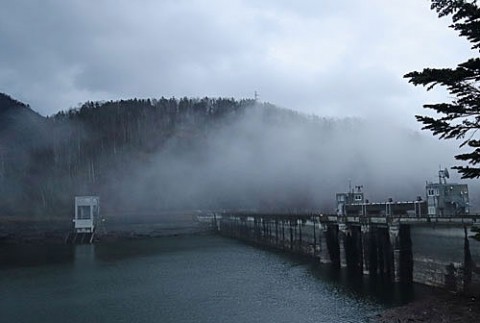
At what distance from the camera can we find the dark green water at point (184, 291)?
32969 mm

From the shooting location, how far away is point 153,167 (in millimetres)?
166250

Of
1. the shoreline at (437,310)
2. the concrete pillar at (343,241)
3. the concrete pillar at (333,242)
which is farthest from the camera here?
the concrete pillar at (333,242)

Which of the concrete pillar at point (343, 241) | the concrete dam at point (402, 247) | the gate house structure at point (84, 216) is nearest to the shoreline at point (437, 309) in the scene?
the concrete dam at point (402, 247)

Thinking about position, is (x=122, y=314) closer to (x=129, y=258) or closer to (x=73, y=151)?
(x=129, y=258)

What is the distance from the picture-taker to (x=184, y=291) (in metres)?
41.7

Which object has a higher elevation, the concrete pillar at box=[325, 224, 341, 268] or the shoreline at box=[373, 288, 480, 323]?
the concrete pillar at box=[325, 224, 341, 268]

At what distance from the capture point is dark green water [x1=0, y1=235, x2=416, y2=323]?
33.0 meters

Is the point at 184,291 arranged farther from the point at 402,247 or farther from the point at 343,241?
the point at 402,247

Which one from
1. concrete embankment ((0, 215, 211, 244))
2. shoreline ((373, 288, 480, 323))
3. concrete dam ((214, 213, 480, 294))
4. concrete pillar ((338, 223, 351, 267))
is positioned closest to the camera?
shoreline ((373, 288, 480, 323))

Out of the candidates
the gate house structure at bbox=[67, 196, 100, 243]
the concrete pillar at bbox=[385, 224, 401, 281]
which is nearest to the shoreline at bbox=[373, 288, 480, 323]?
the concrete pillar at bbox=[385, 224, 401, 281]

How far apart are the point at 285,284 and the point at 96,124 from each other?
149443 mm

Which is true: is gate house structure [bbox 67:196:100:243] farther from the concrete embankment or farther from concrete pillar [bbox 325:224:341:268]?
concrete pillar [bbox 325:224:341:268]

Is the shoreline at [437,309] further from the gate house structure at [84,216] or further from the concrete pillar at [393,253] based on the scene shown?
the gate house structure at [84,216]

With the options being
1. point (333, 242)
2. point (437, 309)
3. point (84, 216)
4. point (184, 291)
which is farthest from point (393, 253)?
point (84, 216)
